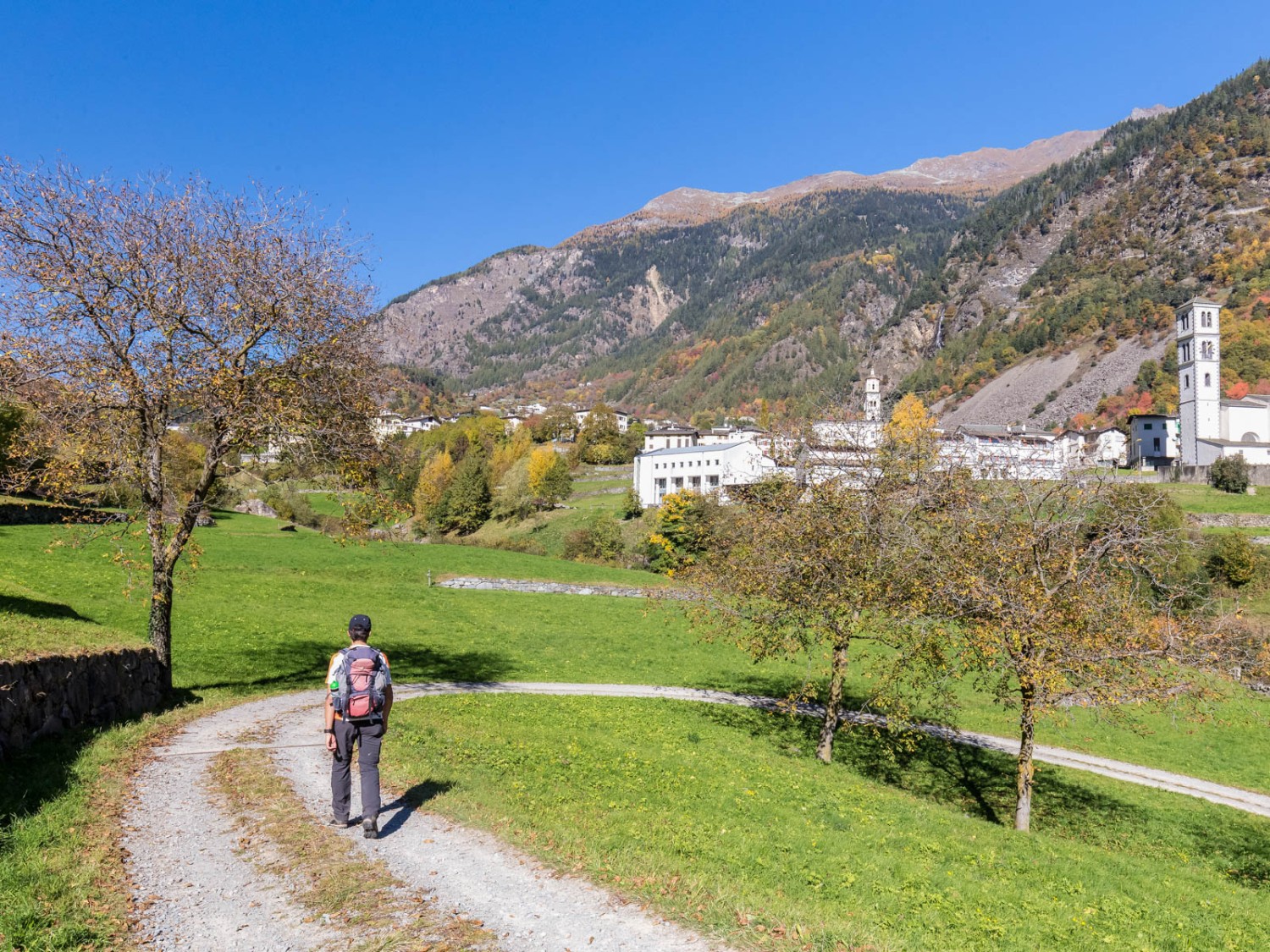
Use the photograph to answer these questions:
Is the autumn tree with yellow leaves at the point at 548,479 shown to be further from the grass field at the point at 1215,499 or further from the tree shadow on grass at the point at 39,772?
the tree shadow on grass at the point at 39,772

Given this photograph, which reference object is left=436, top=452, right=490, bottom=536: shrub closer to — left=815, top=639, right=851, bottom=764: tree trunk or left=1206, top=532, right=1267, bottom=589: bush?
left=1206, top=532, right=1267, bottom=589: bush

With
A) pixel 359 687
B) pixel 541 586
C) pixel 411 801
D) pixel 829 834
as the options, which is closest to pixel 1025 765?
pixel 829 834

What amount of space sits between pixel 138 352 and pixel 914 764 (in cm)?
2317

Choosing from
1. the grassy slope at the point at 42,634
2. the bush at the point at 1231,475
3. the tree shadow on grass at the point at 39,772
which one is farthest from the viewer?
the bush at the point at 1231,475

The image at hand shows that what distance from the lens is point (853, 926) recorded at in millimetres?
8297

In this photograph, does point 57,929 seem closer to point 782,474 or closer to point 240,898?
point 240,898

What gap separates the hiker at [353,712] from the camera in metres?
10.1

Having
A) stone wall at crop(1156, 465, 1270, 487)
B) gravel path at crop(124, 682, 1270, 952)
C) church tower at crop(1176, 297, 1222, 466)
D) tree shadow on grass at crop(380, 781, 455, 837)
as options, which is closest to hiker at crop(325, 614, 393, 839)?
tree shadow on grass at crop(380, 781, 455, 837)

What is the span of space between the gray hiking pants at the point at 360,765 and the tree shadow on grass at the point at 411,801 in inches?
18.6

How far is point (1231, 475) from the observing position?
91.7 metres

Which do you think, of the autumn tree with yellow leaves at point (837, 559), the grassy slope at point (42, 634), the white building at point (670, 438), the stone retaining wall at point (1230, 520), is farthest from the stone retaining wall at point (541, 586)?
the white building at point (670, 438)

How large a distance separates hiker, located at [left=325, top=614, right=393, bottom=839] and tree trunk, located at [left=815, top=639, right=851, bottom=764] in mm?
13400

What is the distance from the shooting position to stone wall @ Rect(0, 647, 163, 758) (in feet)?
37.7

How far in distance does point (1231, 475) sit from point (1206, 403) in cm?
2971
